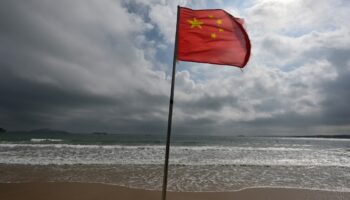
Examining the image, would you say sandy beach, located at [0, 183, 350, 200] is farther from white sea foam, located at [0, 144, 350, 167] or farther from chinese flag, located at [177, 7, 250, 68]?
white sea foam, located at [0, 144, 350, 167]

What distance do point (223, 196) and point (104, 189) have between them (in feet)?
12.8

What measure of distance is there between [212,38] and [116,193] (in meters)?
5.57

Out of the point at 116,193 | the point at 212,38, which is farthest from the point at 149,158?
the point at 212,38

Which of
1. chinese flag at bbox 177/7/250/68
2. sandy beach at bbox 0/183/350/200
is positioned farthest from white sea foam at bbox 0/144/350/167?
chinese flag at bbox 177/7/250/68

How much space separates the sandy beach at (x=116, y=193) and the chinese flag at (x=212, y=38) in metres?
4.47

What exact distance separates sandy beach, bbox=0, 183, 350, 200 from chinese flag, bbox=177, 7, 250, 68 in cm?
447

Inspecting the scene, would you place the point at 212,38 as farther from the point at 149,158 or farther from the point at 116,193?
the point at 149,158

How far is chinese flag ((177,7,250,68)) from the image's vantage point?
5.33 meters

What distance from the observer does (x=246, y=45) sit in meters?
5.53

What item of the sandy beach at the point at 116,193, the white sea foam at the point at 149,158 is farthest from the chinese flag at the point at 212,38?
the white sea foam at the point at 149,158

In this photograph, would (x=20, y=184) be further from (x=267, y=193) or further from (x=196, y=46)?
(x=267, y=193)

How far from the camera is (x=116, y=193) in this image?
780 centimetres

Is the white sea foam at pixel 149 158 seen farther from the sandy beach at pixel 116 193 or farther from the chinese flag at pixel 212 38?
the chinese flag at pixel 212 38

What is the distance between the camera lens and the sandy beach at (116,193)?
7391 millimetres
